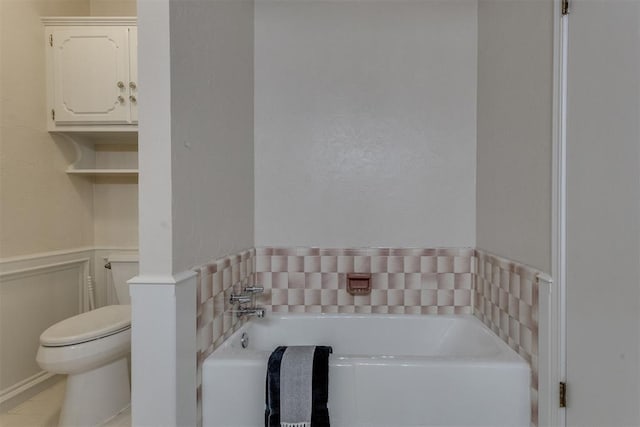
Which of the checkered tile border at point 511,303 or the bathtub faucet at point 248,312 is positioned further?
the bathtub faucet at point 248,312

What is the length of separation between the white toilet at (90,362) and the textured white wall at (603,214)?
6.54 ft

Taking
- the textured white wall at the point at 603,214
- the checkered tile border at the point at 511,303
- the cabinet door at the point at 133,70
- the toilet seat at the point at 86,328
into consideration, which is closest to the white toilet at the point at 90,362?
the toilet seat at the point at 86,328

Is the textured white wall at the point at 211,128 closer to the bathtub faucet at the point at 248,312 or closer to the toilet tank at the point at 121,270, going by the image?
the bathtub faucet at the point at 248,312

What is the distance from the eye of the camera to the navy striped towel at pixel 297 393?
1.34m

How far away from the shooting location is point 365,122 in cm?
217

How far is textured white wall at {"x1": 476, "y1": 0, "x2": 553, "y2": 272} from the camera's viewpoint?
1.38 meters

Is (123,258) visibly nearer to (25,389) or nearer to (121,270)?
(121,270)

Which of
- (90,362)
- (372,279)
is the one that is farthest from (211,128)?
(90,362)

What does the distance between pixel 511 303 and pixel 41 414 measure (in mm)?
2606

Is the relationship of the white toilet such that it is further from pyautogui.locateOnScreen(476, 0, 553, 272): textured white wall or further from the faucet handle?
pyautogui.locateOnScreen(476, 0, 553, 272): textured white wall

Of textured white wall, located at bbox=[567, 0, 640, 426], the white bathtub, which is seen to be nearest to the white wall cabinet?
the white bathtub

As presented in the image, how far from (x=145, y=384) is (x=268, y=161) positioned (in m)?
1.32

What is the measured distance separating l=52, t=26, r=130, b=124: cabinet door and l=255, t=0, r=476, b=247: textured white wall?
3.53 feet

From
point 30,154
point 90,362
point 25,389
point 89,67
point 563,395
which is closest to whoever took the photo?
point 563,395
